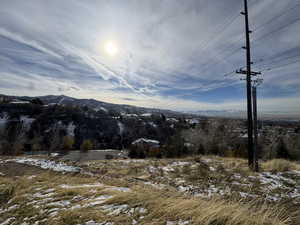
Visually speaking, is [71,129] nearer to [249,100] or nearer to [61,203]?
[249,100]

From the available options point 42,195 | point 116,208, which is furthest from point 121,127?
point 116,208

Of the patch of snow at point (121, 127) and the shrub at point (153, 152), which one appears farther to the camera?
the patch of snow at point (121, 127)

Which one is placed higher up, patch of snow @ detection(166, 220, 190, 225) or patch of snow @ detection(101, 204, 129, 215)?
patch of snow @ detection(166, 220, 190, 225)

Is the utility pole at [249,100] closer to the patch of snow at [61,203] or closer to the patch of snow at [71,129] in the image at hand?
the patch of snow at [61,203]

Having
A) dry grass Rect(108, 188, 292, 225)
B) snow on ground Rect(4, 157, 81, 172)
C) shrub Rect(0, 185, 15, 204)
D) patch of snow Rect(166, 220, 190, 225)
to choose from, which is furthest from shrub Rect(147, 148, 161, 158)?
patch of snow Rect(166, 220, 190, 225)

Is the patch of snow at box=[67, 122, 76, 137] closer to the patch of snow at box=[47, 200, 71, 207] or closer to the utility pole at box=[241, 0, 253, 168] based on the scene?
the utility pole at box=[241, 0, 253, 168]

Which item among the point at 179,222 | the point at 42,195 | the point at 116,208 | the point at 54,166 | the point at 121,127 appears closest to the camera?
the point at 179,222

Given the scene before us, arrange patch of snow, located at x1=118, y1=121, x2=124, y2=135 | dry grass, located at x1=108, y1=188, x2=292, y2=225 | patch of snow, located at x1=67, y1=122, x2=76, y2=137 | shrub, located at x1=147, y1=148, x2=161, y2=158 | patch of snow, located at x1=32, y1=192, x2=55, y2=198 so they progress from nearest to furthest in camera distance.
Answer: dry grass, located at x1=108, y1=188, x2=292, y2=225 → patch of snow, located at x1=32, y1=192, x2=55, y2=198 → shrub, located at x1=147, y1=148, x2=161, y2=158 → patch of snow, located at x1=67, y1=122, x2=76, y2=137 → patch of snow, located at x1=118, y1=121, x2=124, y2=135

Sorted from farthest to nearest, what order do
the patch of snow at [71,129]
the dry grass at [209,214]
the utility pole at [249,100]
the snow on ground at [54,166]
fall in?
the patch of snow at [71,129]
the utility pole at [249,100]
the snow on ground at [54,166]
the dry grass at [209,214]

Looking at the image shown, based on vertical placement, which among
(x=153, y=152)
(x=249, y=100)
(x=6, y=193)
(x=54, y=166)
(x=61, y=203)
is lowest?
(x=153, y=152)

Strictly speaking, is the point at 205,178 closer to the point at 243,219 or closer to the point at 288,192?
the point at 288,192

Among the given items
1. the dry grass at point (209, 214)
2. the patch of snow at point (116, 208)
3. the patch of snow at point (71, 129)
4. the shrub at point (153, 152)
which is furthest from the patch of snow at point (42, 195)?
the patch of snow at point (71, 129)

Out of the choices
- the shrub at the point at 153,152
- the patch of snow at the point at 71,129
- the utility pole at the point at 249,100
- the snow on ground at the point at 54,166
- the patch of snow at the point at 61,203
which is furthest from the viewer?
the patch of snow at the point at 71,129

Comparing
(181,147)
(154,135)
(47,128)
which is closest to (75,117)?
(47,128)
